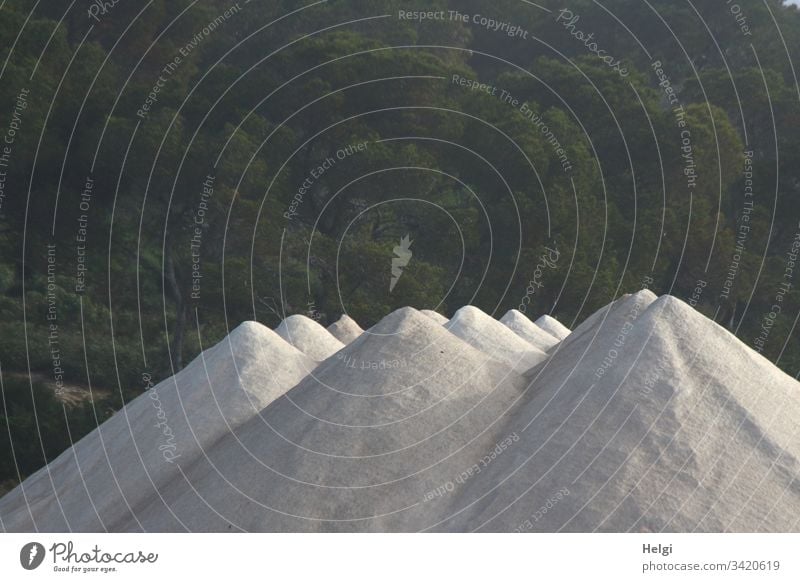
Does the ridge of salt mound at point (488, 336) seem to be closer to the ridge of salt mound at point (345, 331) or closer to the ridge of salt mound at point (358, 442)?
the ridge of salt mound at point (345, 331)

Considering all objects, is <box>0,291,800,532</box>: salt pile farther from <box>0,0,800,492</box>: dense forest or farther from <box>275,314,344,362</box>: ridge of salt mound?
<box>0,0,800,492</box>: dense forest

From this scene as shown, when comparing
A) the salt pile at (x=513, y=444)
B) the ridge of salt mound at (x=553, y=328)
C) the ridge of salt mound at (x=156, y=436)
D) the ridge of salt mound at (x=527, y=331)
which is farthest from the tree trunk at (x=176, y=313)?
the salt pile at (x=513, y=444)

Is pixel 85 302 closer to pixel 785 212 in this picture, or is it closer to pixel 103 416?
pixel 103 416

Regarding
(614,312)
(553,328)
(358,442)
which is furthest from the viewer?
(553,328)

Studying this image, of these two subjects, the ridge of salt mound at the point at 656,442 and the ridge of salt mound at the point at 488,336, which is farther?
the ridge of salt mound at the point at 488,336

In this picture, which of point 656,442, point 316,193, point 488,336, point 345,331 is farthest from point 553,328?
point 656,442

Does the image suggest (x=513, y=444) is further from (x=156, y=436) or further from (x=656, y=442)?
(x=156, y=436)

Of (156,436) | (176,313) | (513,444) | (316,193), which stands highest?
(513,444)
